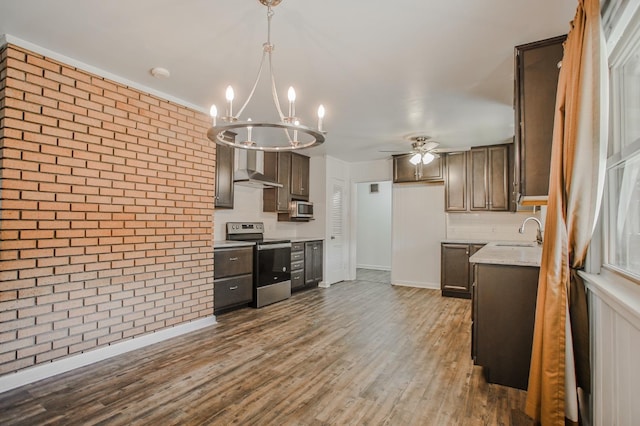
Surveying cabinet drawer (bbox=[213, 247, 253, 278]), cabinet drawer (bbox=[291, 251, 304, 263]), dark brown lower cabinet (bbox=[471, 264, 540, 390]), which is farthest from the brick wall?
dark brown lower cabinet (bbox=[471, 264, 540, 390])

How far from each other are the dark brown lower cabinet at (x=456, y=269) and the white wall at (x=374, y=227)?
269 centimetres

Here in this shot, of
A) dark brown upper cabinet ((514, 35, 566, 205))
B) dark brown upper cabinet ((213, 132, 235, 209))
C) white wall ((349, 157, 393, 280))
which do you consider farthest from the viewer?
white wall ((349, 157, 393, 280))

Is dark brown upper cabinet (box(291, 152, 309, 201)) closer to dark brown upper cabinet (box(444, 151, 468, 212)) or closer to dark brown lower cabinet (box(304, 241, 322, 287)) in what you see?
dark brown lower cabinet (box(304, 241, 322, 287))

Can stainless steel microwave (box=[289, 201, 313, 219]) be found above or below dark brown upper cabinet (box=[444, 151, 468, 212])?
below

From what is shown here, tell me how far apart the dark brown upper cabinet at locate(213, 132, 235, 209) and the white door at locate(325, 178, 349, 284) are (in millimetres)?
2250

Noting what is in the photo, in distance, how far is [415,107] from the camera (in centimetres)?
362

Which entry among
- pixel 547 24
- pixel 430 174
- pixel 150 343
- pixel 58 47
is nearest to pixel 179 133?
pixel 58 47

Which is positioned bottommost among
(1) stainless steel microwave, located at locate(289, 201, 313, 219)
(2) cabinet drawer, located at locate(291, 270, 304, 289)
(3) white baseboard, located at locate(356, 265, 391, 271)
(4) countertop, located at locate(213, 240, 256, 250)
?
(3) white baseboard, located at locate(356, 265, 391, 271)

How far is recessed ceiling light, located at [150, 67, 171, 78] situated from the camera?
2773mm

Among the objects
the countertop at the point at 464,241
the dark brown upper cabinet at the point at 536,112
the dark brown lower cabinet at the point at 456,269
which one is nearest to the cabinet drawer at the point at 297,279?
the dark brown lower cabinet at the point at 456,269

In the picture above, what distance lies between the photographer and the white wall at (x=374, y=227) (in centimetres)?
808

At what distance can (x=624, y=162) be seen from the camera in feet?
5.00

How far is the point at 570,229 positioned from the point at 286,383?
2.06 meters

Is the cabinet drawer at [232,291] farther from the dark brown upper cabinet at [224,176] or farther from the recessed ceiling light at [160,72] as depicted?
the recessed ceiling light at [160,72]
